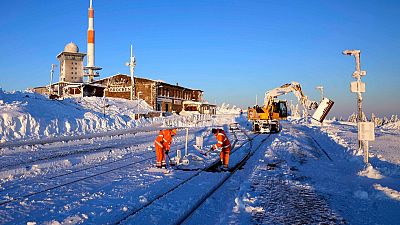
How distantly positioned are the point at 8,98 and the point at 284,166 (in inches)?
1285

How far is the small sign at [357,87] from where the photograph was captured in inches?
570

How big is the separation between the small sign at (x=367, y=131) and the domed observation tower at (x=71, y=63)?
270 feet

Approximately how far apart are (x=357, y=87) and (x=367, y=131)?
3.07 m

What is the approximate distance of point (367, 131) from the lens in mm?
12211

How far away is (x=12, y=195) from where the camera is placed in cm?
762

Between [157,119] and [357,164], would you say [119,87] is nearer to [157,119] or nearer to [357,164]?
[157,119]

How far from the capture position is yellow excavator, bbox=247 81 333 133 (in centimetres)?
2834

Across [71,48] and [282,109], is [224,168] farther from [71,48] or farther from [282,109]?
[71,48]

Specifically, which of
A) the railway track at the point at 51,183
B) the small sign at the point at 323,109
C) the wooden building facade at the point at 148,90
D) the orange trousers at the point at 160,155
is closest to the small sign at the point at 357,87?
the orange trousers at the point at 160,155

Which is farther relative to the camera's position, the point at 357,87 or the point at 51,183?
the point at 357,87

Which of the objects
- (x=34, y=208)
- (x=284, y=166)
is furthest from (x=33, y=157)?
(x=284, y=166)

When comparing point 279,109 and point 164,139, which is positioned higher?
point 279,109

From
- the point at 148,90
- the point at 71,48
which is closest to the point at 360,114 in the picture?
the point at 148,90

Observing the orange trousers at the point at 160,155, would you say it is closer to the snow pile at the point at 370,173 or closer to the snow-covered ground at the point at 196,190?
the snow-covered ground at the point at 196,190
